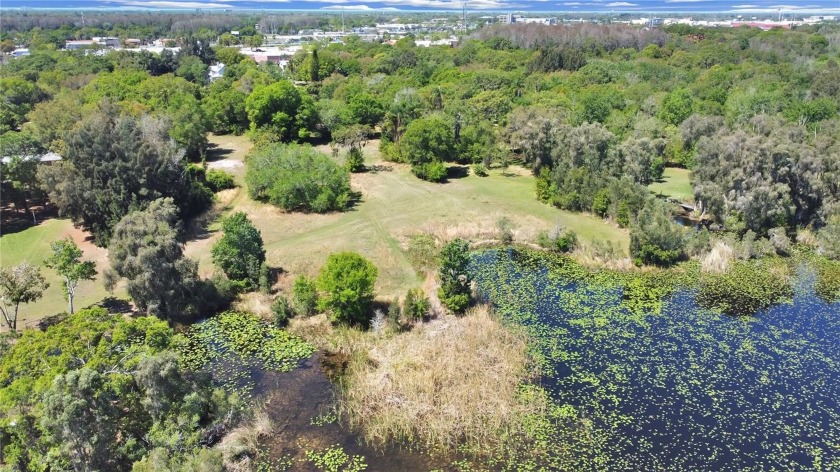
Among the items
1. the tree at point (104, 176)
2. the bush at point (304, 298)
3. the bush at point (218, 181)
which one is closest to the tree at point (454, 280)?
the bush at point (304, 298)

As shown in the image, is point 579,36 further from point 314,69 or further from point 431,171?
point 431,171

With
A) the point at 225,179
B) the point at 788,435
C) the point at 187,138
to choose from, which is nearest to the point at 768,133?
the point at 788,435

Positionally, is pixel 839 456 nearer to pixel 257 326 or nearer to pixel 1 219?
pixel 257 326

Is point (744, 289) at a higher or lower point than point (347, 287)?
lower

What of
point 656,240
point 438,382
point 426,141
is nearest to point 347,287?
point 438,382

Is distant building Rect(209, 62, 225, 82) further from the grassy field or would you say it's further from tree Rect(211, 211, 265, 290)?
tree Rect(211, 211, 265, 290)

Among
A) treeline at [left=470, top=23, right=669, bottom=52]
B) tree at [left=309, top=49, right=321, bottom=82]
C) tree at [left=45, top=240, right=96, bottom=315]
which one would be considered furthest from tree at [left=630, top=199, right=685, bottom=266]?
treeline at [left=470, top=23, right=669, bottom=52]
